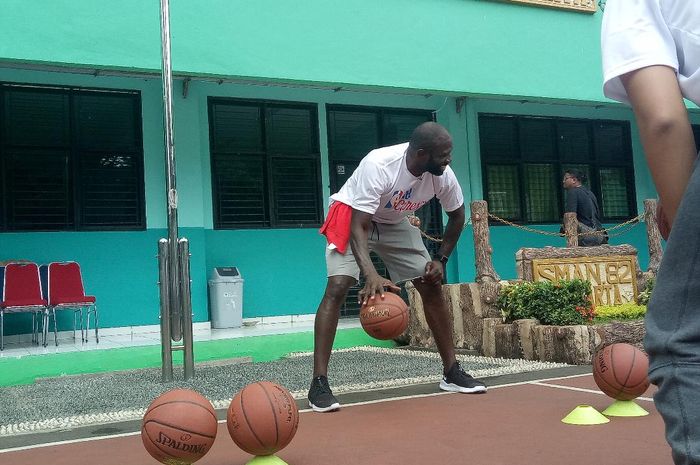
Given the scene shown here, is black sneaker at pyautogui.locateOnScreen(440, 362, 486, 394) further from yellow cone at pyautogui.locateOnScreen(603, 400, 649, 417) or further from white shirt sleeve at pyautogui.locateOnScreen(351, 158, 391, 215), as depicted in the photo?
white shirt sleeve at pyautogui.locateOnScreen(351, 158, 391, 215)

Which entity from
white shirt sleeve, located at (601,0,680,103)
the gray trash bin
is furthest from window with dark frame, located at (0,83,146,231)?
white shirt sleeve, located at (601,0,680,103)

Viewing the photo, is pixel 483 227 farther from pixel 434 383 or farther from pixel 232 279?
pixel 232 279

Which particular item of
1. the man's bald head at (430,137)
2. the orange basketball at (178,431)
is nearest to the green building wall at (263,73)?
the man's bald head at (430,137)

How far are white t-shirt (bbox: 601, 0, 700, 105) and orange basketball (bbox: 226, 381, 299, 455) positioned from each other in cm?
242

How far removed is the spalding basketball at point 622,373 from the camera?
14.1 ft

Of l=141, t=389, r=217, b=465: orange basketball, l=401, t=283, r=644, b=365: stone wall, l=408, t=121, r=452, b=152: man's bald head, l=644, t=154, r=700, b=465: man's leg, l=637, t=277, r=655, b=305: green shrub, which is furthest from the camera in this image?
l=637, t=277, r=655, b=305: green shrub

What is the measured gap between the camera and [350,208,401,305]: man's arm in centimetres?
494

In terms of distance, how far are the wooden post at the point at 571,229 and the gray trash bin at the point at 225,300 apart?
4416 millimetres

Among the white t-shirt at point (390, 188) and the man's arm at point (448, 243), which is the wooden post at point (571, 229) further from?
the white t-shirt at point (390, 188)

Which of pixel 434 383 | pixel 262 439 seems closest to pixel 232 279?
pixel 434 383

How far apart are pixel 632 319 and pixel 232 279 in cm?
502

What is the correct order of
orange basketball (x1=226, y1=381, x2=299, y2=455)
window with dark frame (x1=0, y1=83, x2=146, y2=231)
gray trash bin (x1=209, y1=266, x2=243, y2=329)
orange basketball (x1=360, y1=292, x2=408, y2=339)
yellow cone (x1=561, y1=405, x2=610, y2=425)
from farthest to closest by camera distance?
gray trash bin (x1=209, y1=266, x2=243, y2=329) < window with dark frame (x1=0, y1=83, x2=146, y2=231) < orange basketball (x1=360, y1=292, x2=408, y2=339) < yellow cone (x1=561, y1=405, x2=610, y2=425) < orange basketball (x1=226, y1=381, x2=299, y2=455)

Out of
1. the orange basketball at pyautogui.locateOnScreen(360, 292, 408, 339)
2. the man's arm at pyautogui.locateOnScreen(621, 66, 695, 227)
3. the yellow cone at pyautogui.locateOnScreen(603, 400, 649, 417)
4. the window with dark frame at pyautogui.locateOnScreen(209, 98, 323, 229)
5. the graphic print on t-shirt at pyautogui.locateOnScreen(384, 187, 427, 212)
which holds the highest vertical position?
the window with dark frame at pyautogui.locateOnScreen(209, 98, 323, 229)

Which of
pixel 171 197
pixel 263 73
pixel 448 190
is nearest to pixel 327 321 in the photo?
pixel 448 190
